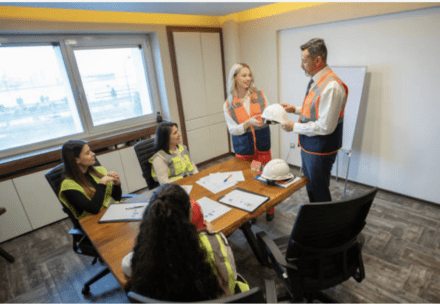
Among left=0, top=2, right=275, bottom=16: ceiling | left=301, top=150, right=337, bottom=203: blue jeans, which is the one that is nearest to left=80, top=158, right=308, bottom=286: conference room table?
left=301, top=150, right=337, bottom=203: blue jeans

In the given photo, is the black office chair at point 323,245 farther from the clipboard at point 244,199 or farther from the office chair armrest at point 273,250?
the clipboard at point 244,199

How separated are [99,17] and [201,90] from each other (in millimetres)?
1816

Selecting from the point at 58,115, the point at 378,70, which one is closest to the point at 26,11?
the point at 58,115

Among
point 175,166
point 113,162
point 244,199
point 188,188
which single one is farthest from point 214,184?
point 113,162

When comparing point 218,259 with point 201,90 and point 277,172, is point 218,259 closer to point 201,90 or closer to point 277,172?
point 277,172

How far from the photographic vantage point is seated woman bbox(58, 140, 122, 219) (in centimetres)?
184

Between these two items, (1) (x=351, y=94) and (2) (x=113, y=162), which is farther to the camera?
(2) (x=113, y=162)

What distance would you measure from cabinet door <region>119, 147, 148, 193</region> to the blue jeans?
250 centimetres

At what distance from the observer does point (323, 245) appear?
51.8 inches

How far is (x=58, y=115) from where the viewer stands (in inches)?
134

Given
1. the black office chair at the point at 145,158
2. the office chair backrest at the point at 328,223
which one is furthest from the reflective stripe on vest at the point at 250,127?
the office chair backrest at the point at 328,223

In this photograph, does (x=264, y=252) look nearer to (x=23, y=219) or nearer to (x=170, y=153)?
(x=170, y=153)

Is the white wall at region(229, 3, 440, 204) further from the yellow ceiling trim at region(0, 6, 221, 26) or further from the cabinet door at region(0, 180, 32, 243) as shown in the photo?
the cabinet door at region(0, 180, 32, 243)

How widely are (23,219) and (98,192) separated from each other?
1.83 m
